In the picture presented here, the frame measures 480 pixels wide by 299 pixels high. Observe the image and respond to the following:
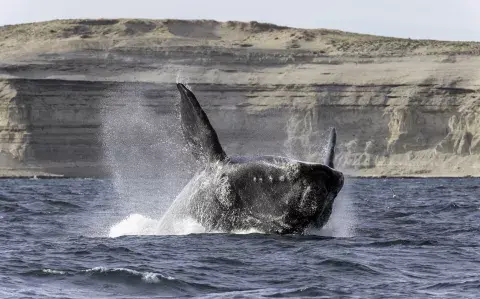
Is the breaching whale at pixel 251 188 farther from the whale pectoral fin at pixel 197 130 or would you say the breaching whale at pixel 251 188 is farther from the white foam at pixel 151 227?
the white foam at pixel 151 227

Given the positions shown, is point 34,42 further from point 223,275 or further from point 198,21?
point 223,275

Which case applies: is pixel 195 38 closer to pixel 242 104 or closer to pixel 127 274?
pixel 242 104

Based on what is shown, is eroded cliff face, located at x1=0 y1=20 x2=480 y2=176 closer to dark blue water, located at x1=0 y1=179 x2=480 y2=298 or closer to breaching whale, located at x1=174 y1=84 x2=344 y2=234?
dark blue water, located at x1=0 y1=179 x2=480 y2=298

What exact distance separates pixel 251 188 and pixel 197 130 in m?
1.33

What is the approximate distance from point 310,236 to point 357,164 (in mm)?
64660

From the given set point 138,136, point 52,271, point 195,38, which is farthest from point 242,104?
point 52,271

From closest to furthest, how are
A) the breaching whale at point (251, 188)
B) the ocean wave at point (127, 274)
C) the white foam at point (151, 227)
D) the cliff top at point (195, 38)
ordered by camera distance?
the ocean wave at point (127, 274)
the breaching whale at point (251, 188)
the white foam at point (151, 227)
the cliff top at point (195, 38)

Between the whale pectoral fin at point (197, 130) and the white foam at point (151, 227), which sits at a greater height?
A: the whale pectoral fin at point (197, 130)

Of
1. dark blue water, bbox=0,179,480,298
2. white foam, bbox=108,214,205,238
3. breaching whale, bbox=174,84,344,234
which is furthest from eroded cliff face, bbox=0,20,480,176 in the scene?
breaching whale, bbox=174,84,344,234

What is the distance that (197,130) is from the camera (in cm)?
1658

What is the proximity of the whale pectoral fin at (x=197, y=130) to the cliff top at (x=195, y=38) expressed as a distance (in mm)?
70994

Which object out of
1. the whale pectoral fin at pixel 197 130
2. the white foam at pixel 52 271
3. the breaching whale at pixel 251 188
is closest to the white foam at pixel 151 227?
the breaching whale at pixel 251 188

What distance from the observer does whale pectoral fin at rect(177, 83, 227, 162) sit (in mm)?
16422

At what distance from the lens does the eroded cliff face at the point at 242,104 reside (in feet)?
263
